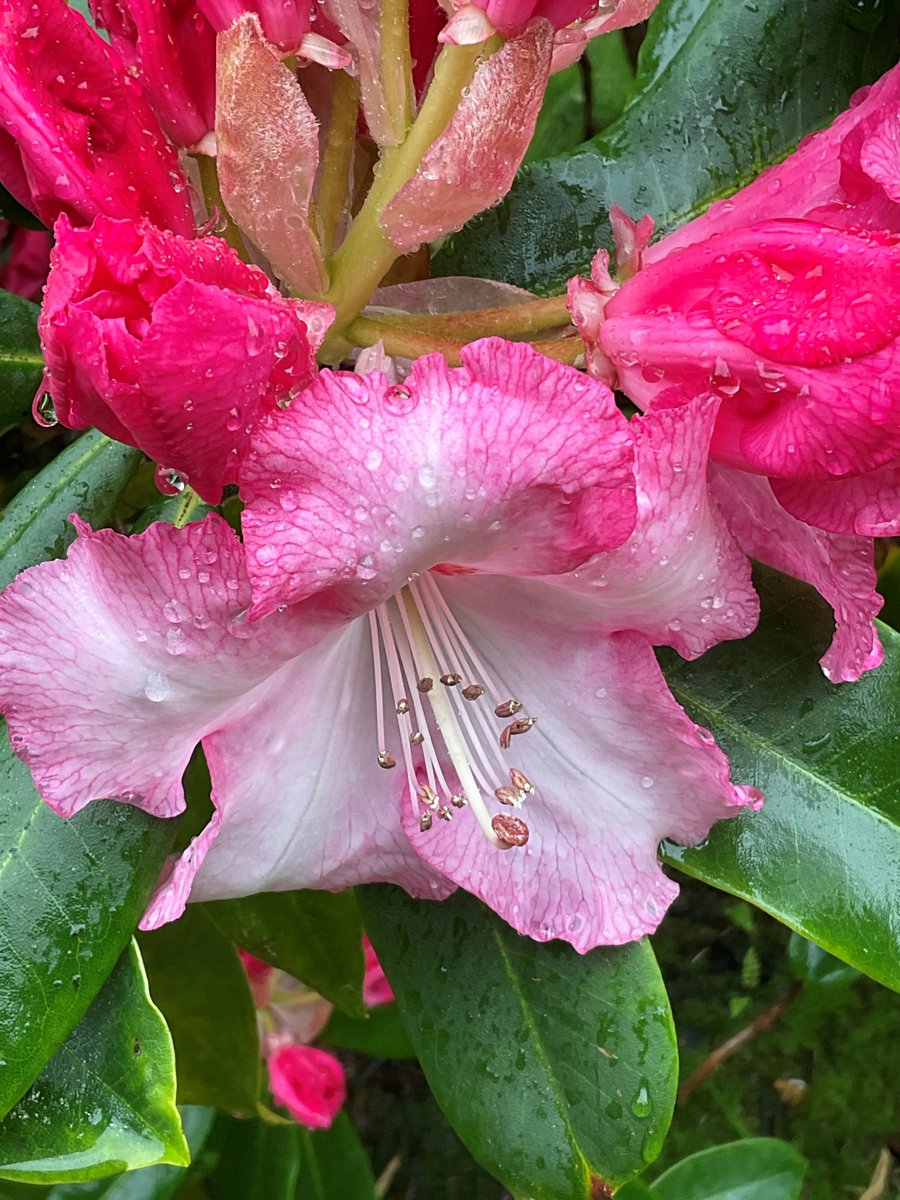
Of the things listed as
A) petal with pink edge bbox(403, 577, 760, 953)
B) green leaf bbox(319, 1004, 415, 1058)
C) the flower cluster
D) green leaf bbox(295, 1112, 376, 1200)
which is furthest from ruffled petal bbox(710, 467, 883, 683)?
green leaf bbox(295, 1112, 376, 1200)

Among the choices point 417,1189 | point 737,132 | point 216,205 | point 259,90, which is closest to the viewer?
point 259,90

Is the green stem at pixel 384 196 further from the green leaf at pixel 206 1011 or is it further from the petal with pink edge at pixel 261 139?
the green leaf at pixel 206 1011

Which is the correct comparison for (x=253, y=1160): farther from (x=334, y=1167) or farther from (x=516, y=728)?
(x=516, y=728)

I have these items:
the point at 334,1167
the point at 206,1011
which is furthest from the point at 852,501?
the point at 334,1167

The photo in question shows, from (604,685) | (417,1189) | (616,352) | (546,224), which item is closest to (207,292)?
(616,352)

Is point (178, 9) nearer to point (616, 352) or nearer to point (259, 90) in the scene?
point (259, 90)

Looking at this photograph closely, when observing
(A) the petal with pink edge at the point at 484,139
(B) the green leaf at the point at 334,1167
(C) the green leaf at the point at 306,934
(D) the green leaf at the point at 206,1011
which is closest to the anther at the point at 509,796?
(A) the petal with pink edge at the point at 484,139

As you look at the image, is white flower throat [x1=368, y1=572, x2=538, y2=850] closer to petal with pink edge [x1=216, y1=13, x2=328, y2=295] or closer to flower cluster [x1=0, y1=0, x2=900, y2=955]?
flower cluster [x1=0, y1=0, x2=900, y2=955]
